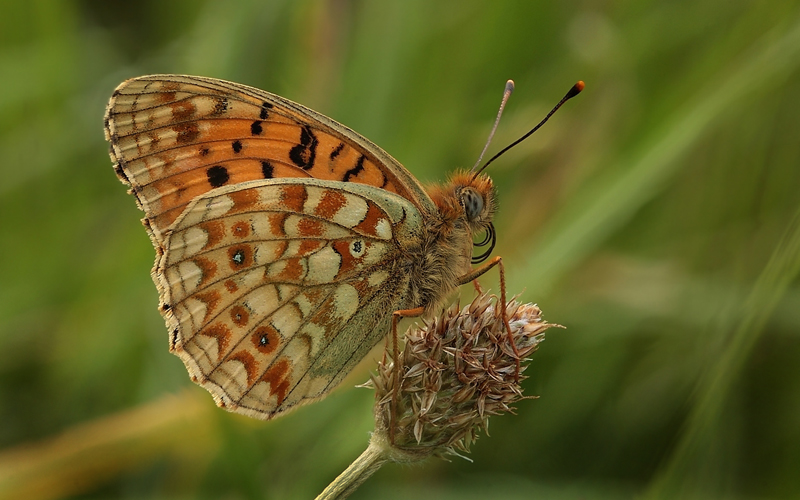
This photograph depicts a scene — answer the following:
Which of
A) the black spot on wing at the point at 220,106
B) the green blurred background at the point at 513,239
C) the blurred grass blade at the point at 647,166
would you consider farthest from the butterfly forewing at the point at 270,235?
the blurred grass blade at the point at 647,166

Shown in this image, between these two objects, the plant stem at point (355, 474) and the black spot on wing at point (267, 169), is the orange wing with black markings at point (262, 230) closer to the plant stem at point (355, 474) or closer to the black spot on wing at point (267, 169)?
the black spot on wing at point (267, 169)

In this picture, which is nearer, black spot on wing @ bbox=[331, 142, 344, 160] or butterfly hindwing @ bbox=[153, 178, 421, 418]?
butterfly hindwing @ bbox=[153, 178, 421, 418]

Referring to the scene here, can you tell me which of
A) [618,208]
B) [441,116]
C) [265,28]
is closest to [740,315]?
[618,208]

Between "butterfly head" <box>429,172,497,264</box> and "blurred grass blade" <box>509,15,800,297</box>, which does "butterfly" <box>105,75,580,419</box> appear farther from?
"blurred grass blade" <box>509,15,800,297</box>

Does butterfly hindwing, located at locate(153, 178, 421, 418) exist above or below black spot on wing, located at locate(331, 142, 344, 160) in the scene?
below

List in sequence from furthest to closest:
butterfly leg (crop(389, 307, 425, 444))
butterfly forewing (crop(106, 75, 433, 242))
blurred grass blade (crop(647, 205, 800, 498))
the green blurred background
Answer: the green blurred background, butterfly forewing (crop(106, 75, 433, 242)), blurred grass blade (crop(647, 205, 800, 498)), butterfly leg (crop(389, 307, 425, 444))

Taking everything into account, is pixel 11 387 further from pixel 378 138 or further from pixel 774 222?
pixel 774 222

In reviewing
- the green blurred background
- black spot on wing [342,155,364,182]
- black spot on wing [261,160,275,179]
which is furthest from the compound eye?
black spot on wing [261,160,275,179]
